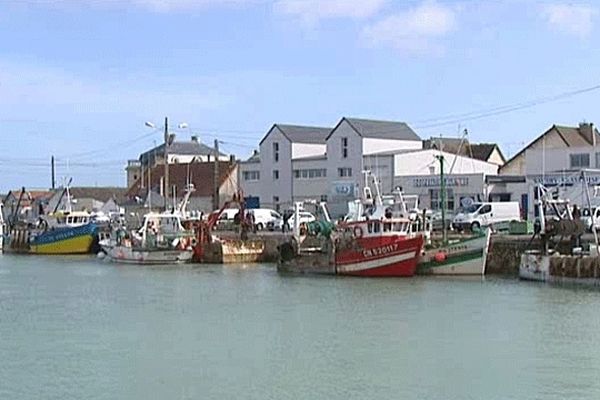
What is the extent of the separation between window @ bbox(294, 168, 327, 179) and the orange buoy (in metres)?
29.1

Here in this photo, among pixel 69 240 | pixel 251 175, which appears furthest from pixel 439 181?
pixel 69 240

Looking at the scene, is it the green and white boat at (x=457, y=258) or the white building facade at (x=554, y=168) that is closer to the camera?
the green and white boat at (x=457, y=258)

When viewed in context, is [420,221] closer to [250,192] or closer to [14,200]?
[250,192]

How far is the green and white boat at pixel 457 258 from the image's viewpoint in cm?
3734

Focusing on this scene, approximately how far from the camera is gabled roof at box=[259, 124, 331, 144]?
68.9 m

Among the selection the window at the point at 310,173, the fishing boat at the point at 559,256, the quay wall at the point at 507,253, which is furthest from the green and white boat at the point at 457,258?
the window at the point at 310,173

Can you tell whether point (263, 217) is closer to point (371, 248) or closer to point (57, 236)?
point (57, 236)

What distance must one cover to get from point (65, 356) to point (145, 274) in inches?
829

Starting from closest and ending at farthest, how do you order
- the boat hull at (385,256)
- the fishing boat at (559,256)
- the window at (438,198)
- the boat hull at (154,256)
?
the fishing boat at (559,256)
the boat hull at (385,256)
the boat hull at (154,256)
the window at (438,198)

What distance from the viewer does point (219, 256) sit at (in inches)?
1912

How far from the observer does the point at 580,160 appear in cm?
5694

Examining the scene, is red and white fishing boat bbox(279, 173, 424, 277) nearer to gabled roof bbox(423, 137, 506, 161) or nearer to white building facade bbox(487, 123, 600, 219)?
white building facade bbox(487, 123, 600, 219)

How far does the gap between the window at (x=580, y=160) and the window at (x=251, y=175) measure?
21.8 m

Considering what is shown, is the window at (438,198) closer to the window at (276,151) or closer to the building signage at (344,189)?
the building signage at (344,189)
